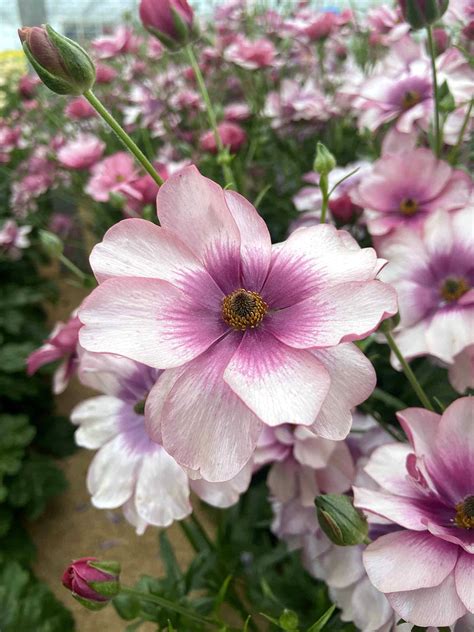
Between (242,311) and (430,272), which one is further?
(430,272)

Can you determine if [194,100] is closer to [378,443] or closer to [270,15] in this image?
[270,15]

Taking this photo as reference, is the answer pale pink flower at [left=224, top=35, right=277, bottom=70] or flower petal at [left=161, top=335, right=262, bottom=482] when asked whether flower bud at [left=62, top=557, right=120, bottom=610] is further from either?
pale pink flower at [left=224, top=35, right=277, bottom=70]

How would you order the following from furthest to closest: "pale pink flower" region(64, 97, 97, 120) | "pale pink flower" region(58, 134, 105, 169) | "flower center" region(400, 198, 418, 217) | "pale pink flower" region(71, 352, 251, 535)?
"pale pink flower" region(64, 97, 97, 120), "pale pink flower" region(58, 134, 105, 169), "flower center" region(400, 198, 418, 217), "pale pink flower" region(71, 352, 251, 535)

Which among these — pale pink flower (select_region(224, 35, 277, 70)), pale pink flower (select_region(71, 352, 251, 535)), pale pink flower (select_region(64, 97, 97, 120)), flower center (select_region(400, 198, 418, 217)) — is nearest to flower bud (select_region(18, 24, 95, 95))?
pale pink flower (select_region(71, 352, 251, 535))

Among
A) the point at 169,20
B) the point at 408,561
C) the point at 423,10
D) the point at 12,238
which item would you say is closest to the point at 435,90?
the point at 423,10

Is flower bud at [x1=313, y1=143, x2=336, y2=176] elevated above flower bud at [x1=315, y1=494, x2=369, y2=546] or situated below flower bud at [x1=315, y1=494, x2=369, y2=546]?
above


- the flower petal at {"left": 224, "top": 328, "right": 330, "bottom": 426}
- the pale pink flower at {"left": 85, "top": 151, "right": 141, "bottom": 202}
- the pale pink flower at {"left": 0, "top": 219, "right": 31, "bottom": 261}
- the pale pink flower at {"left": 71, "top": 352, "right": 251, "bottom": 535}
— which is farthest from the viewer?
the pale pink flower at {"left": 0, "top": 219, "right": 31, "bottom": 261}

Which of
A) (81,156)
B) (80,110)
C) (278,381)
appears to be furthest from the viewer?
(80,110)

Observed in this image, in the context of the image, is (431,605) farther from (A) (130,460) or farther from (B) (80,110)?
(B) (80,110)
